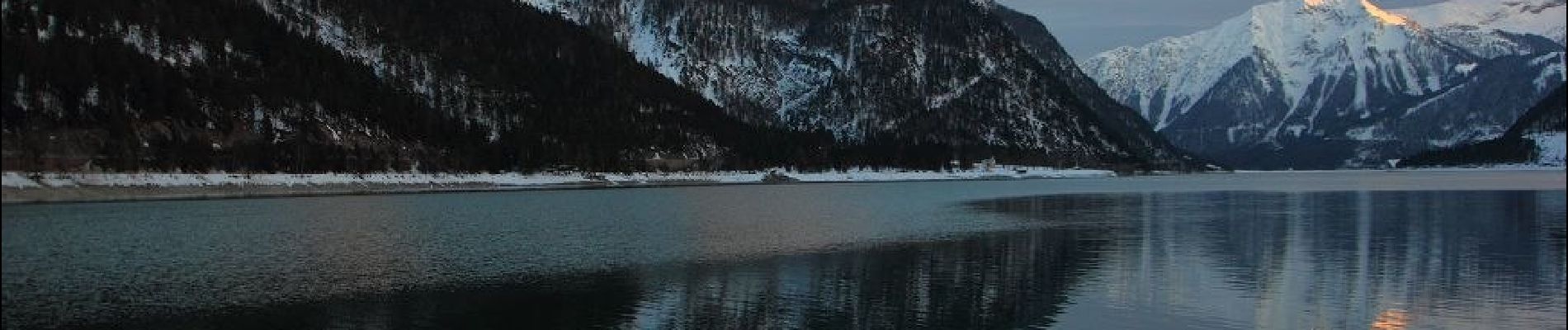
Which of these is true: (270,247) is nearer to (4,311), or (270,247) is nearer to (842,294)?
(4,311)

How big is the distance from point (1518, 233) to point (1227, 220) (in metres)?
23.0

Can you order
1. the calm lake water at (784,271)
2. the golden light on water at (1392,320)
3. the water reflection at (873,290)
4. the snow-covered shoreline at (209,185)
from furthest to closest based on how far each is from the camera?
1. the snow-covered shoreline at (209,185)
2. the calm lake water at (784,271)
3. the water reflection at (873,290)
4. the golden light on water at (1392,320)

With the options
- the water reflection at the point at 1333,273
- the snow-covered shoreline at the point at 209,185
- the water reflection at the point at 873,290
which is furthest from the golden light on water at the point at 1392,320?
the snow-covered shoreline at the point at 209,185

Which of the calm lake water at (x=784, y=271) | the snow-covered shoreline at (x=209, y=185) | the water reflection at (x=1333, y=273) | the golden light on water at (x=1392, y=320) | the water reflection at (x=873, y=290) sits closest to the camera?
the golden light on water at (x=1392, y=320)

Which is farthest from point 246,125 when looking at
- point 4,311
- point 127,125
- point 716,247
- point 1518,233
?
point 1518,233

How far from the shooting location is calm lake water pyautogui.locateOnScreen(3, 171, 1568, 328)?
38.2 m

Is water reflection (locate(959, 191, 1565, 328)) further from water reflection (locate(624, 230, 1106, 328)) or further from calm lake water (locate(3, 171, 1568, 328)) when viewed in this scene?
water reflection (locate(624, 230, 1106, 328))

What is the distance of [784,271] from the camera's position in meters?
52.8

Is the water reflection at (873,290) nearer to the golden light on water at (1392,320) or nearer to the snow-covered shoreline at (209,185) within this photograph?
→ the golden light on water at (1392,320)

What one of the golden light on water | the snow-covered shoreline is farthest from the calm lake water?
the snow-covered shoreline

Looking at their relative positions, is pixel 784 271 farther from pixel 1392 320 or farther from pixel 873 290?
pixel 1392 320

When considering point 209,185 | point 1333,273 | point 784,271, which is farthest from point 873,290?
point 209,185

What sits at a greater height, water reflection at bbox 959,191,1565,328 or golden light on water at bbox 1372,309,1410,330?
water reflection at bbox 959,191,1565,328

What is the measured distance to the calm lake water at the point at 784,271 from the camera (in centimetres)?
3825
